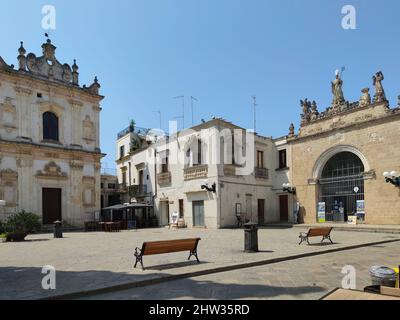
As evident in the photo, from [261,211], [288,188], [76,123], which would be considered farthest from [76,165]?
[288,188]

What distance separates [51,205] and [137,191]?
7281mm

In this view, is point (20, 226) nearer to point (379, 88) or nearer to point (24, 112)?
point (24, 112)

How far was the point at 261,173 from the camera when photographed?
26766mm

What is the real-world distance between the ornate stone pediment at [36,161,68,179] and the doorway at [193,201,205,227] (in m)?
10.4

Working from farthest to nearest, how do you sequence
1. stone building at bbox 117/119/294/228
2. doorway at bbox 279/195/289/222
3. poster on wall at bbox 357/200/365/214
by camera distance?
doorway at bbox 279/195/289/222
stone building at bbox 117/119/294/228
poster on wall at bbox 357/200/365/214

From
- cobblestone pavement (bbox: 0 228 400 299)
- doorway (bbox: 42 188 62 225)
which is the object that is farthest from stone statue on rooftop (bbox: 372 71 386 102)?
doorway (bbox: 42 188 62 225)

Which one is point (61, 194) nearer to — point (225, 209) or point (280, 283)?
point (225, 209)

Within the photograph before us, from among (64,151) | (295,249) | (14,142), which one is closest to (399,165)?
(295,249)

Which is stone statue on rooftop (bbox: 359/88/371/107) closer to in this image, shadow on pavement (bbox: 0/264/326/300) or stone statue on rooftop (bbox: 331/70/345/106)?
stone statue on rooftop (bbox: 331/70/345/106)

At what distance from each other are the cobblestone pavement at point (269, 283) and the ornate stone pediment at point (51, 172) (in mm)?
21290

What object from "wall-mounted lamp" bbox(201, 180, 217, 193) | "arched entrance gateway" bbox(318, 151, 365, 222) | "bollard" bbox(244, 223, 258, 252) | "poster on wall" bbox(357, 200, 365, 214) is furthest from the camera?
"arched entrance gateway" bbox(318, 151, 365, 222)

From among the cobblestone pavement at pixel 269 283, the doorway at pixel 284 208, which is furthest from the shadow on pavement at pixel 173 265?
the doorway at pixel 284 208

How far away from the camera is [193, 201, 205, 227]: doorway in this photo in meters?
24.1

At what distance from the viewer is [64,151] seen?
27.1 meters
